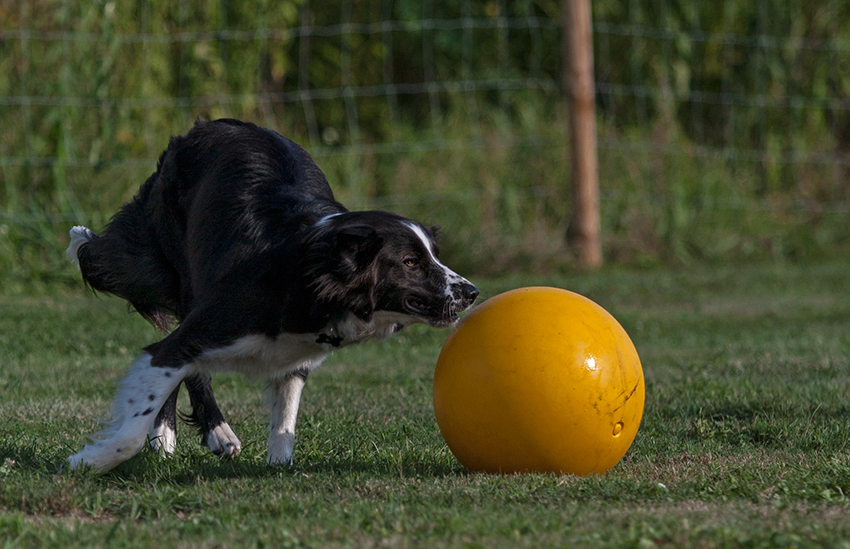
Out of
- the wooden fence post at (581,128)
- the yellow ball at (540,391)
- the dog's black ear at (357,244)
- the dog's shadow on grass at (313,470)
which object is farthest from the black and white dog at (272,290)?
the wooden fence post at (581,128)

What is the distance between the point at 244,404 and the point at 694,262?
743cm

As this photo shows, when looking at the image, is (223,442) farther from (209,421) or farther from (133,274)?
(133,274)

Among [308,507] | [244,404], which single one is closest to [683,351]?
[244,404]

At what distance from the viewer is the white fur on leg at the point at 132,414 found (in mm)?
3766

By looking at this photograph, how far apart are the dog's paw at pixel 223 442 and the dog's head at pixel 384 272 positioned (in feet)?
3.03

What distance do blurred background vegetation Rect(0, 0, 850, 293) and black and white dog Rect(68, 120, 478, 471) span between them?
5.27 m

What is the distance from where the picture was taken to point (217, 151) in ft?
14.7

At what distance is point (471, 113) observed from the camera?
11859mm

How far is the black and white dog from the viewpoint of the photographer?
376cm

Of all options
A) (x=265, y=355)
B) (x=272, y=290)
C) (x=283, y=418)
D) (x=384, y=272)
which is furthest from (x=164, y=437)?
(x=384, y=272)

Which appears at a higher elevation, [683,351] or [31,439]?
[31,439]

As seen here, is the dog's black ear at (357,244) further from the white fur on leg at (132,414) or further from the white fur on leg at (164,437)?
the white fur on leg at (164,437)

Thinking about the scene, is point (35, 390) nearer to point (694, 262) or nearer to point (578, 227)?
Answer: point (578, 227)

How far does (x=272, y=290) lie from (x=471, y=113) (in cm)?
836
